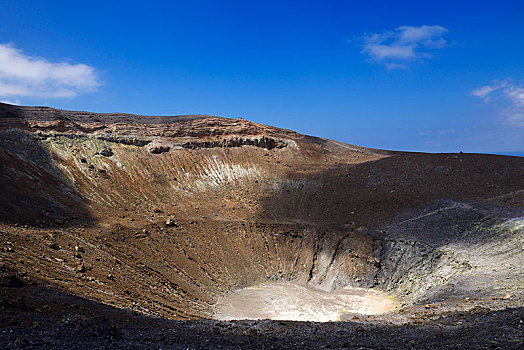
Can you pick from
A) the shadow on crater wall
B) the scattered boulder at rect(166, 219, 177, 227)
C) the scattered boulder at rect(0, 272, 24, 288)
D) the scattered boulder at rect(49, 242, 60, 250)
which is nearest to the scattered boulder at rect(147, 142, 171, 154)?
the shadow on crater wall

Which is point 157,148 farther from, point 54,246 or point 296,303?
point 296,303

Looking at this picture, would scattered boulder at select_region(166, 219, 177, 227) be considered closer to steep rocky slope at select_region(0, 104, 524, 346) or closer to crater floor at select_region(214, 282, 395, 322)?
steep rocky slope at select_region(0, 104, 524, 346)

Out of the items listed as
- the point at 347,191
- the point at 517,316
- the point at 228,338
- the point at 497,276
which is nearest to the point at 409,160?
the point at 347,191

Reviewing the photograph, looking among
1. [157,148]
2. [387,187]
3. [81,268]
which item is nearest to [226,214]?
[157,148]

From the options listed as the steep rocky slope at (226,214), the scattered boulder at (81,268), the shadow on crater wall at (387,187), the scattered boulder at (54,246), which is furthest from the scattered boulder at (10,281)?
the shadow on crater wall at (387,187)

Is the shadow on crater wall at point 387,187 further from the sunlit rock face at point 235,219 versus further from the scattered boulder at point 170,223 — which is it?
the scattered boulder at point 170,223

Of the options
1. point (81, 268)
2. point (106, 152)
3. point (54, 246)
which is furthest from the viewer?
point (106, 152)

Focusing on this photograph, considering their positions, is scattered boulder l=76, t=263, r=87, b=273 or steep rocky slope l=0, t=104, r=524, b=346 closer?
scattered boulder l=76, t=263, r=87, b=273
